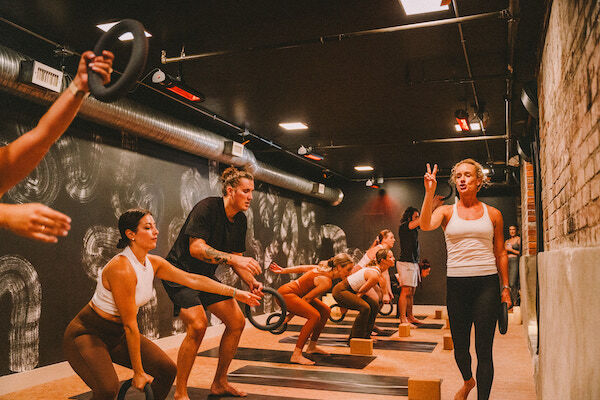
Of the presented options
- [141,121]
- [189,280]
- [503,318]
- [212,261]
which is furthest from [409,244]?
[189,280]

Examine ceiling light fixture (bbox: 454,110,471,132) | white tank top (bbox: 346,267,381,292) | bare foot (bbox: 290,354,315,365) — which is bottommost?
bare foot (bbox: 290,354,315,365)

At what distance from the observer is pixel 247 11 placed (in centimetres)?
422

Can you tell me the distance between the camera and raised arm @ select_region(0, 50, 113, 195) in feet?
4.72

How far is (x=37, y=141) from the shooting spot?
4.80 ft

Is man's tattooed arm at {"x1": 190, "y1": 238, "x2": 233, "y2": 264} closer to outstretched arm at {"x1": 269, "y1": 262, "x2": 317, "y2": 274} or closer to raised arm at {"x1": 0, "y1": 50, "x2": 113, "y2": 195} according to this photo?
outstretched arm at {"x1": 269, "y1": 262, "x2": 317, "y2": 274}

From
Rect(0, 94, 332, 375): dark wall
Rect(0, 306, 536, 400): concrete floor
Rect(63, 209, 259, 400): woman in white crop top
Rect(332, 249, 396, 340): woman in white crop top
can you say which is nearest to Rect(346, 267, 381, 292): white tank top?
Rect(332, 249, 396, 340): woman in white crop top

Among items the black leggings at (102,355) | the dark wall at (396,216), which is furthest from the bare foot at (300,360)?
the dark wall at (396,216)

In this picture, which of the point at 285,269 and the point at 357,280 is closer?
the point at 285,269

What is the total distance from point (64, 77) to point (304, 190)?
6657 mm

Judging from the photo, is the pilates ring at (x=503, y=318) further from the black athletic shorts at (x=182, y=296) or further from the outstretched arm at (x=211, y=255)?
the black athletic shorts at (x=182, y=296)

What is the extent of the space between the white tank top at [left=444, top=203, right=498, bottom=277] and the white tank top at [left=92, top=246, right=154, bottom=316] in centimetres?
192

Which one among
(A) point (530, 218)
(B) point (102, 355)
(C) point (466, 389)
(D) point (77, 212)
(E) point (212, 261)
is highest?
(A) point (530, 218)

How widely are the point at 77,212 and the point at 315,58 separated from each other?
3.04m

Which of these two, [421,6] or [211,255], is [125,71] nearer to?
[211,255]
